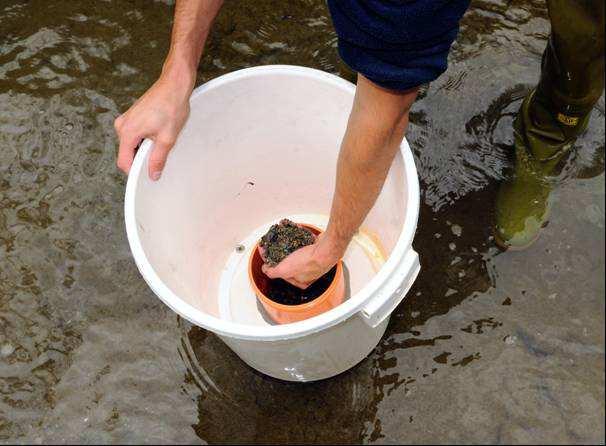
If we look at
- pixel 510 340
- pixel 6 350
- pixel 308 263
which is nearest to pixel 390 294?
pixel 308 263

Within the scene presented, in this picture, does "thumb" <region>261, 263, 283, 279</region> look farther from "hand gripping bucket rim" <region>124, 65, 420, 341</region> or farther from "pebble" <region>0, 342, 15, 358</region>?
"pebble" <region>0, 342, 15, 358</region>

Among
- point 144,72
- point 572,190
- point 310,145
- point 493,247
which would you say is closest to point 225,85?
point 310,145

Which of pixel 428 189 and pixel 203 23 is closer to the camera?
pixel 203 23

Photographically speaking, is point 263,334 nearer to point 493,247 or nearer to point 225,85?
point 225,85

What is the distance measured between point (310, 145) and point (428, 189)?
34 cm

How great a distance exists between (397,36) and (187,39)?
56cm

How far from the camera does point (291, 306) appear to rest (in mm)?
1245

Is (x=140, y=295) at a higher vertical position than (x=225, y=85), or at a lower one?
lower

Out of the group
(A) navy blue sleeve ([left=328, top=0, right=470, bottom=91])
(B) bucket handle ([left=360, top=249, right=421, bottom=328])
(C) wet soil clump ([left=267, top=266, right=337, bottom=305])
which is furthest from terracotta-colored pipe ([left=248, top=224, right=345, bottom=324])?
(A) navy blue sleeve ([left=328, top=0, right=470, bottom=91])

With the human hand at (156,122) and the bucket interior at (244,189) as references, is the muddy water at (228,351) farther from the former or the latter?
the human hand at (156,122)

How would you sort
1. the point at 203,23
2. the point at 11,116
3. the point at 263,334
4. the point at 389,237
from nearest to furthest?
the point at 263,334, the point at 203,23, the point at 389,237, the point at 11,116

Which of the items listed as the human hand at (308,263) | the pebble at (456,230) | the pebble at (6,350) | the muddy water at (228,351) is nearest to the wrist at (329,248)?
the human hand at (308,263)

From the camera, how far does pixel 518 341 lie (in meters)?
1.33

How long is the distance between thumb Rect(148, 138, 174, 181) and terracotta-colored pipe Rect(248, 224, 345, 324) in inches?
12.3
